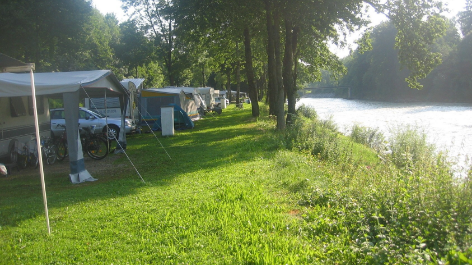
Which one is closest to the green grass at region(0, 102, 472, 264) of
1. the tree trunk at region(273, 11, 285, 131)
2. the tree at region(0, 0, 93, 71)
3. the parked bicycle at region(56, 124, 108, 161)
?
the parked bicycle at region(56, 124, 108, 161)

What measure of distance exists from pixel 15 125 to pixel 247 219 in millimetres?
8620

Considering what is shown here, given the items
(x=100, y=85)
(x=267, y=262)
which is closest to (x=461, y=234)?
(x=267, y=262)

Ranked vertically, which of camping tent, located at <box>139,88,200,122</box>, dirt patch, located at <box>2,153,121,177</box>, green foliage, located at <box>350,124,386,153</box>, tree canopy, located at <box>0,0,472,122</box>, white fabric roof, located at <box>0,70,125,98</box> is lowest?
green foliage, located at <box>350,124,386,153</box>

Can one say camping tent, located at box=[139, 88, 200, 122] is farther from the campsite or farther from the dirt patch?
the dirt patch

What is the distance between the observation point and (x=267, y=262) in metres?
3.89

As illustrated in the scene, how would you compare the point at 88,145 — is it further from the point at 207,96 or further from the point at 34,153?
the point at 207,96

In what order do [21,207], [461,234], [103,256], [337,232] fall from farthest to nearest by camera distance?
[21,207]
[337,232]
[103,256]
[461,234]

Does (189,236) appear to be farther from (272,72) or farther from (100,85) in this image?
(272,72)

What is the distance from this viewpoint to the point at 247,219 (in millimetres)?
5305

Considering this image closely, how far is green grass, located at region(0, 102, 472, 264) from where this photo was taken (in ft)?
12.9

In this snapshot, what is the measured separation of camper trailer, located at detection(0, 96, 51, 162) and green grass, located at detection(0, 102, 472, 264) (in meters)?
2.12

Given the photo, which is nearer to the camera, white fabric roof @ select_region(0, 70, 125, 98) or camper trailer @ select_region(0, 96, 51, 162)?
white fabric roof @ select_region(0, 70, 125, 98)

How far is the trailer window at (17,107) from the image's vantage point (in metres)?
11.0

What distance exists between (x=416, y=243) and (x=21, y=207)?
240 inches
